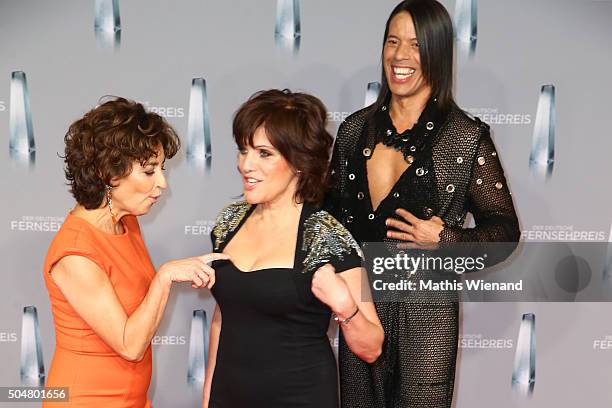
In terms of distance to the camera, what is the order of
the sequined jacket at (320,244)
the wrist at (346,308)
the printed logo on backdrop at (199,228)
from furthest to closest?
the printed logo on backdrop at (199,228), the sequined jacket at (320,244), the wrist at (346,308)

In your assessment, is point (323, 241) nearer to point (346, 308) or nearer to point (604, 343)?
point (346, 308)

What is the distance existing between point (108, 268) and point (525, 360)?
1.90 metres

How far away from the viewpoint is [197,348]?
2967mm

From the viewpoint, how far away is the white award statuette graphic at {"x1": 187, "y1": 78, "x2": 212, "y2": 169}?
2.77 meters

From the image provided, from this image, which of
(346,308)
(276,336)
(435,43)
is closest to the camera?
(346,308)

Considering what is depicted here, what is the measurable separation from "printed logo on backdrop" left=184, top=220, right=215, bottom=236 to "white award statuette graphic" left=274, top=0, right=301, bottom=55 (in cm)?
77

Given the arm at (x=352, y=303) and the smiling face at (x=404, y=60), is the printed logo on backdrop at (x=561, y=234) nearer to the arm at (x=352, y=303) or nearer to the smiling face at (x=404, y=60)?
the smiling face at (x=404, y=60)

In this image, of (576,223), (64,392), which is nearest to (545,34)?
(576,223)

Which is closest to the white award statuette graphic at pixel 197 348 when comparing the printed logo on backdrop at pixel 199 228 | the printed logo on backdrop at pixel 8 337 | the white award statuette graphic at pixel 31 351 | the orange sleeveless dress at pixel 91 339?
the printed logo on backdrop at pixel 199 228

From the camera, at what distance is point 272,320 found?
179cm

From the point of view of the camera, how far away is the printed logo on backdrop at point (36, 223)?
2.84m

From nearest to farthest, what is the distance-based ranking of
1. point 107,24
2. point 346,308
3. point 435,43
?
1. point 346,308
2. point 435,43
3. point 107,24

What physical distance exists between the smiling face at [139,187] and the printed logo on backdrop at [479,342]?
63.7 inches

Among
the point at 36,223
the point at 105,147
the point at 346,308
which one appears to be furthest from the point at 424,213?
the point at 36,223
